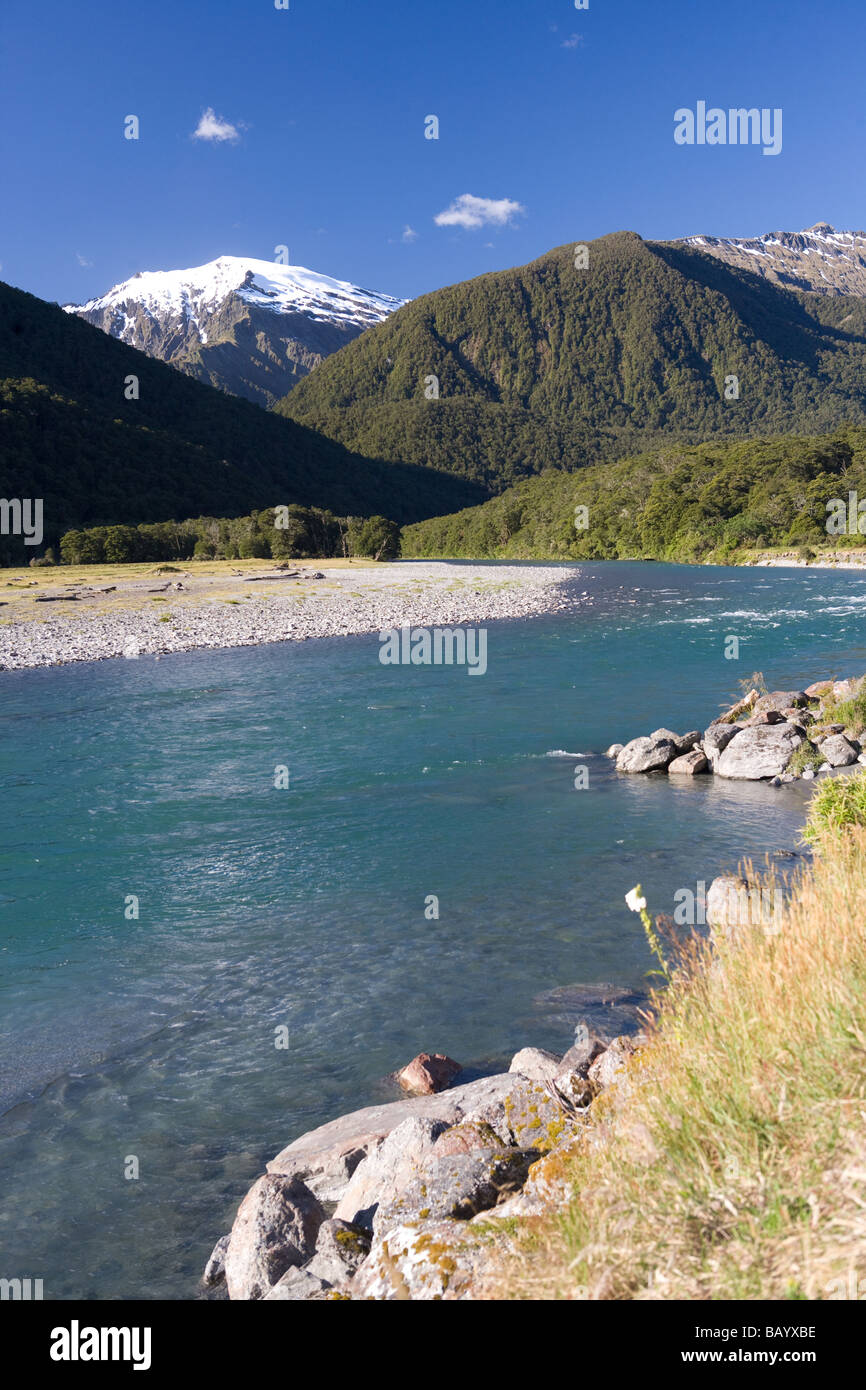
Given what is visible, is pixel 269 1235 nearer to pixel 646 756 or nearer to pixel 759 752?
pixel 646 756

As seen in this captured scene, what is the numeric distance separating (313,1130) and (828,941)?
4.92 m

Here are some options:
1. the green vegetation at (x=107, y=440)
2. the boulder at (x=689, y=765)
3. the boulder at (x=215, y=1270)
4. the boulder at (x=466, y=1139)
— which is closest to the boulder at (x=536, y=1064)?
the boulder at (x=466, y=1139)

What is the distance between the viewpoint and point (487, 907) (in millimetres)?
11891

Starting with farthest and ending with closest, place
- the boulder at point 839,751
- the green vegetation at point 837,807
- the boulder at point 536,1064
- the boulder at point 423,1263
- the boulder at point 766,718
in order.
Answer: the boulder at point 766,718
the boulder at point 839,751
the green vegetation at point 837,807
the boulder at point 536,1064
the boulder at point 423,1263

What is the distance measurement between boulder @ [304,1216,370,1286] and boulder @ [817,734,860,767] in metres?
14.9

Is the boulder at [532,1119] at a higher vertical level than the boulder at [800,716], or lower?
lower

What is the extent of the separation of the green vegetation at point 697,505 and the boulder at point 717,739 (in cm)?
7637

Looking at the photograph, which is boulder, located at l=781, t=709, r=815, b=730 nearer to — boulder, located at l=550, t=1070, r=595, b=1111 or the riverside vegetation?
the riverside vegetation

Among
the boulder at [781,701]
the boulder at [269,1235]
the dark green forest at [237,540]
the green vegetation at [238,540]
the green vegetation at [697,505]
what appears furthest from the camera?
the green vegetation at [697,505]

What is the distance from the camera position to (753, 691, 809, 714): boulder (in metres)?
20.9

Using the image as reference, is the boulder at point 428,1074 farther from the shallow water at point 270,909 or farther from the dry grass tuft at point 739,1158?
the dry grass tuft at point 739,1158

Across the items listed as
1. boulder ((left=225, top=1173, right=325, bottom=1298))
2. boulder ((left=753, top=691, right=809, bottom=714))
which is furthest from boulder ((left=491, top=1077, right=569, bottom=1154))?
boulder ((left=753, top=691, right=809, bottom=714))

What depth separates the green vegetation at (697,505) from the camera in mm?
101562

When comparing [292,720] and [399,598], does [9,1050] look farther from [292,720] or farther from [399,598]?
[399,598]
